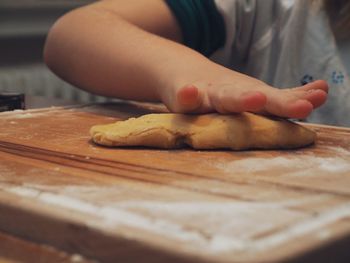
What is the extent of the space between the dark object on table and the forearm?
75mm

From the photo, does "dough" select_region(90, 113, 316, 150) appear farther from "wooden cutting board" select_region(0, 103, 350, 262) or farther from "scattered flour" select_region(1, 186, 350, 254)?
"scattered flour" select_region(1, 186, 350, 254)

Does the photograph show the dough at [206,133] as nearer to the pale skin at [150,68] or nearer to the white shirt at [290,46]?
the pale skin at [150,68]

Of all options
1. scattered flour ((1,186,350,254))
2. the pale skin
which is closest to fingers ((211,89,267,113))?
the pale skin

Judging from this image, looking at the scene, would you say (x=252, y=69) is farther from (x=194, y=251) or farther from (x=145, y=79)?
(x=194, y=251)

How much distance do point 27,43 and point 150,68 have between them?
3.56 feet

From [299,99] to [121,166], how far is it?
209 millimetres

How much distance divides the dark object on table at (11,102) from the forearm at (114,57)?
0.07 m

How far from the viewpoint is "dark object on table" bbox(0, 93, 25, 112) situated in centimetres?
92

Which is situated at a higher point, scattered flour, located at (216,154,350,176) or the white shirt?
the white shirt

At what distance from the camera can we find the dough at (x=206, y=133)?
60 cm

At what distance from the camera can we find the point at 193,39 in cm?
101

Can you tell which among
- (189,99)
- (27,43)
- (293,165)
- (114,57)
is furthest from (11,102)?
(27,43)

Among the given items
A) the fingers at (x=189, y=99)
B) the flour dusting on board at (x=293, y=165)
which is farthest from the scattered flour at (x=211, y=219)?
the fingers at (x=189, y=99)

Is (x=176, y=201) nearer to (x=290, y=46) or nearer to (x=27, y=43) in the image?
(x=290, y=46)
